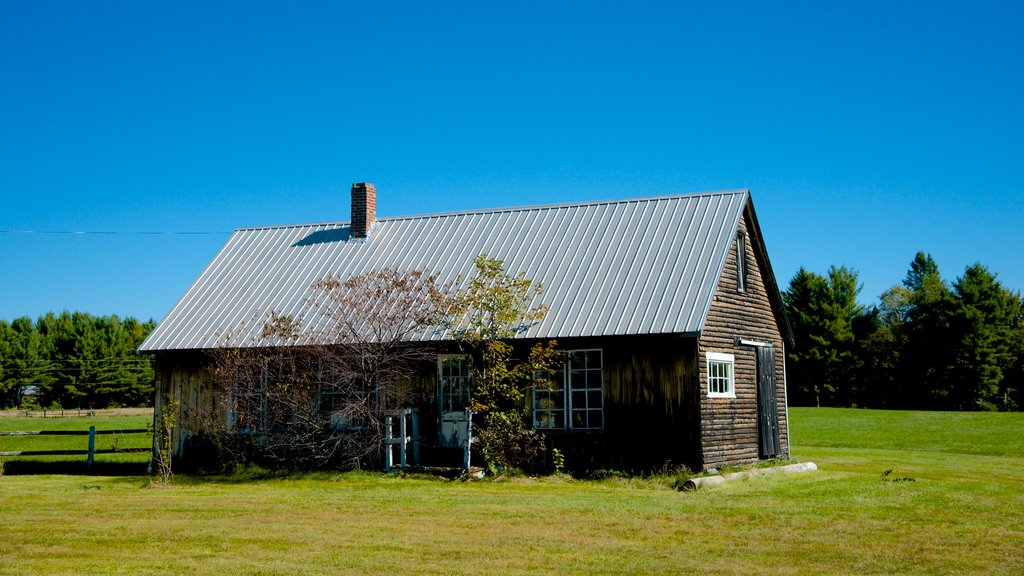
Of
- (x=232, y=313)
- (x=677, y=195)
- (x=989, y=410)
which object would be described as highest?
(x=677, y=195)

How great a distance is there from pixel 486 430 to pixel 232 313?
7540 millimetres

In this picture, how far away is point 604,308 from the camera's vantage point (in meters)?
20.7

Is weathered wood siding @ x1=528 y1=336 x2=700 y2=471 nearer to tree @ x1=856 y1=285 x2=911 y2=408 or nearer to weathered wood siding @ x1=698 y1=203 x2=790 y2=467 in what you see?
weathered wood siding @ x1=698 y1=203 x2=790 y2=467

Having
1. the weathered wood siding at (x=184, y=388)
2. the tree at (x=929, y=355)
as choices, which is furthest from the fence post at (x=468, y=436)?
the tree at (x=929, y=355)

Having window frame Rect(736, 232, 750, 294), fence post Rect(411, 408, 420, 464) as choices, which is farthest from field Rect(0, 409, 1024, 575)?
window frame Rect(736, 232, 750, 294)

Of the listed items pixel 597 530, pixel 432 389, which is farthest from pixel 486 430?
pixel 597 530

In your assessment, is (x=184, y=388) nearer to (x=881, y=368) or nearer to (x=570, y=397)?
(x=570, y=397)

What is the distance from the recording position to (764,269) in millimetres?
24641

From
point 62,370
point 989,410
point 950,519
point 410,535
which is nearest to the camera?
point 410,535

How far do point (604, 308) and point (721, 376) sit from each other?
3012 mm

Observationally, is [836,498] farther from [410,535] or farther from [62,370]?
[62,370]

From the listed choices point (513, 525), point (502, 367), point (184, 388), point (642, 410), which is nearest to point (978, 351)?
point (642, 410)

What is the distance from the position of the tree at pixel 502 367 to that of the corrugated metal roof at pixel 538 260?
53 centimetres

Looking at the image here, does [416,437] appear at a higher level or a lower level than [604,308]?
lower
